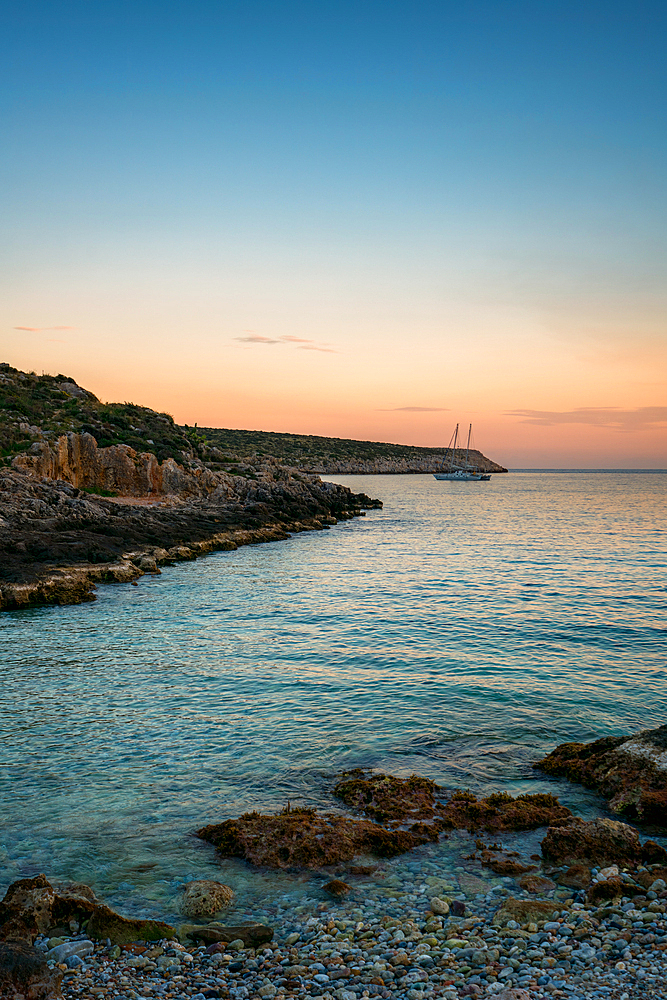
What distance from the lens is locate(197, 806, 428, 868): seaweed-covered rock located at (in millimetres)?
8422

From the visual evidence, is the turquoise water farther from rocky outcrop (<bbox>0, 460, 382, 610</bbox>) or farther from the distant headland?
the distant headland

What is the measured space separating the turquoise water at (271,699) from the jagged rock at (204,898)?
21cm

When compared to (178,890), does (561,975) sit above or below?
above

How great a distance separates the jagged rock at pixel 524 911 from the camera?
6.98 metres

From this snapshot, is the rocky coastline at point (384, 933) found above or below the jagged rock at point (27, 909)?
above

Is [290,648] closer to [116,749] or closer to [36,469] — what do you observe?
[116,749]

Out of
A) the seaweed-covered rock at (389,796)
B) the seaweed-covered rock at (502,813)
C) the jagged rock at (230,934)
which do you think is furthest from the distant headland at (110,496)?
the jagged rock at (230,934)

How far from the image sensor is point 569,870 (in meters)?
7.90

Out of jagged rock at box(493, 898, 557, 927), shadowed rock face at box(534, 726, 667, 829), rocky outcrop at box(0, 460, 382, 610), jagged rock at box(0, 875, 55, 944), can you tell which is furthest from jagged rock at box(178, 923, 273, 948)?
rocky outcrop at box(0, 460, 382, 610)

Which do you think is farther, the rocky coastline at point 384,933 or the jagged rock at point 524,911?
the jagged rock at point 524,911

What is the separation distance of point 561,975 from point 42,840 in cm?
699

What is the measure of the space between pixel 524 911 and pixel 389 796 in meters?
3.27

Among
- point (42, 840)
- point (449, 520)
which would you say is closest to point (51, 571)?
point (42, 840)

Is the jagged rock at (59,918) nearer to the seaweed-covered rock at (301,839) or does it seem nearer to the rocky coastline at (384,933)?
the rocky coastline at (384,933)
